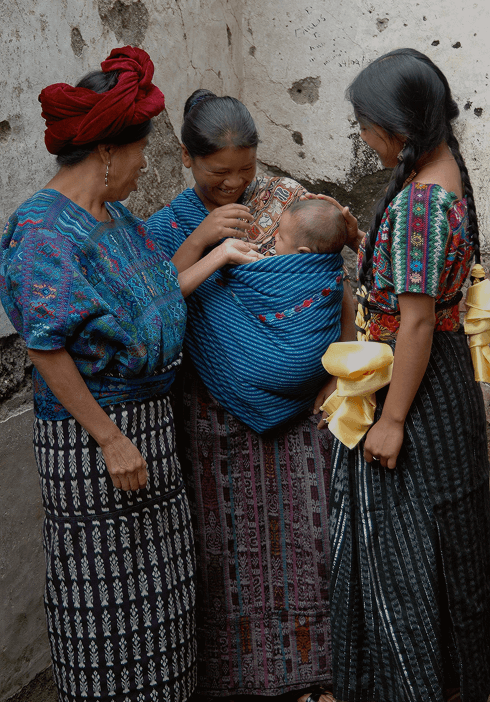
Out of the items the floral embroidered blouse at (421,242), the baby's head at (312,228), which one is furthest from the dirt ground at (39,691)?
the floral embroidered blouse at (421,242)

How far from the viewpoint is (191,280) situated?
85.4 inches

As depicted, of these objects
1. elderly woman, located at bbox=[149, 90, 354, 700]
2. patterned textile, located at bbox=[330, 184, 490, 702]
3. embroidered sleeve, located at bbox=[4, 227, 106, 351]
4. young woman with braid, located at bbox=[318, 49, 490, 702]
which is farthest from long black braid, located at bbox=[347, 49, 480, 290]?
embroidered sleeve, located at bbox=[4, 227, 106, 351]

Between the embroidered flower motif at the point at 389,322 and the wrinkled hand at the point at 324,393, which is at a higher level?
the embroidered flower motif at the point at 389,322

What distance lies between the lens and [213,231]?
219cm

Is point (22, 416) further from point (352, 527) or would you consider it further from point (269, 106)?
point (269, 106)

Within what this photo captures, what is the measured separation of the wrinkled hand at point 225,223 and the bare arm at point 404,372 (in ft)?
1.92

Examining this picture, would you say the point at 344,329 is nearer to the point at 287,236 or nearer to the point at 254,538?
the point at 287,236

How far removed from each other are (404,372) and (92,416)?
0.84 meters

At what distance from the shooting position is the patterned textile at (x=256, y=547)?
2.45m

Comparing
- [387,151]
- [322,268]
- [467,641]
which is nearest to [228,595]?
[467,641]

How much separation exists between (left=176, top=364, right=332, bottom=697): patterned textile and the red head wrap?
0.89 metres

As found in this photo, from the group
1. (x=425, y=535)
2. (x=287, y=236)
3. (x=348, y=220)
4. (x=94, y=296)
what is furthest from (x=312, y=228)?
(x=425, y=535)

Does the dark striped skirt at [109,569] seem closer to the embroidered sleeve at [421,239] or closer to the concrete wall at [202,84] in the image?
the concrete wall at [202,84]

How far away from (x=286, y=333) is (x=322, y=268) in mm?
225
